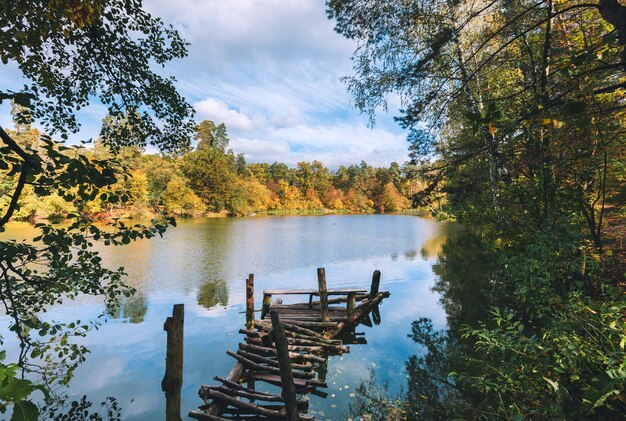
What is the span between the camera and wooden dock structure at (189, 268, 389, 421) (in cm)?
596

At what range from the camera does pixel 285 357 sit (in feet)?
18.6

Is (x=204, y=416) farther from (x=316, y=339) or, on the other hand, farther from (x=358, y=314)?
(x=358, y=314)

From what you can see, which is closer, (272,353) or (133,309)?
(272,353)

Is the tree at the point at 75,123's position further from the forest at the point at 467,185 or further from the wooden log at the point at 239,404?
the wooden log at the point at 239,404

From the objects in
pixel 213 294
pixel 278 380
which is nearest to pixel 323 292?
pixel 278 380

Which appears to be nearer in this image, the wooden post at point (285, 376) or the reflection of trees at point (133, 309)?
the wooden post at point (285, 376)

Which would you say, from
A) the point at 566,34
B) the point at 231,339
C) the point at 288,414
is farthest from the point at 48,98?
the point at 566,34

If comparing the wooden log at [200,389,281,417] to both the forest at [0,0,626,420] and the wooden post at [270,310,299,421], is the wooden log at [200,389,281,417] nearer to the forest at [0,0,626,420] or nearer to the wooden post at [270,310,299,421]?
the wooden post at [270,310,299,421]

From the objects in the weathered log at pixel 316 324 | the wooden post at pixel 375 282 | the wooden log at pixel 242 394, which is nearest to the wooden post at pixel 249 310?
the weathered log at pixel 316 324

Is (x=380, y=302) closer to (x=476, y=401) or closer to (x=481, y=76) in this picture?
(x=476, y=401)

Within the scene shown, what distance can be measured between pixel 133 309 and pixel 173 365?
1017 centimetres

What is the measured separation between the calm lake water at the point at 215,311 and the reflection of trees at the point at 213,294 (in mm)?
48

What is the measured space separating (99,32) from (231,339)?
29.7ft

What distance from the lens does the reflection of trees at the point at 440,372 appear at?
653 centimetres
